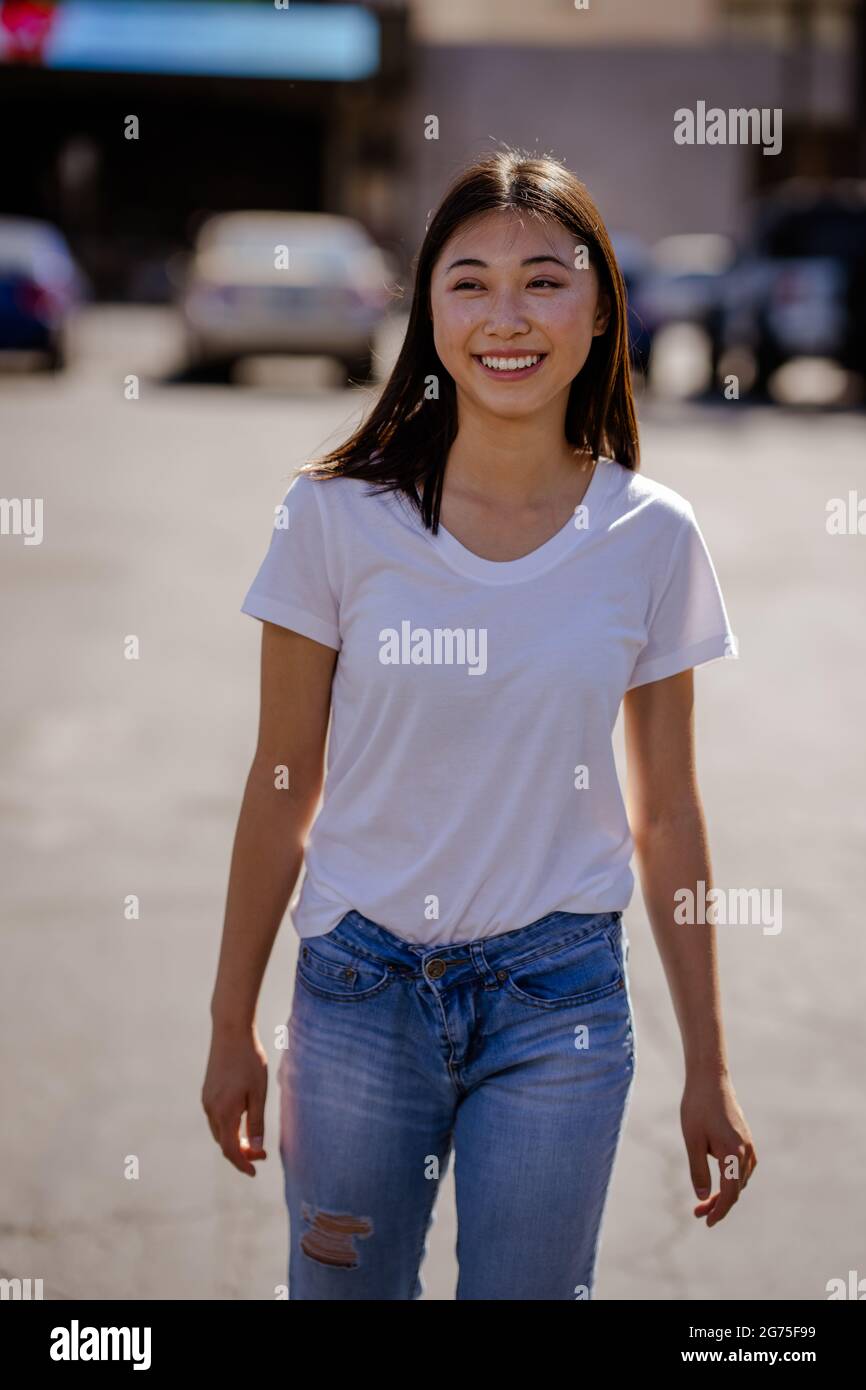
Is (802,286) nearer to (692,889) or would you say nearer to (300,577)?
(692,889)

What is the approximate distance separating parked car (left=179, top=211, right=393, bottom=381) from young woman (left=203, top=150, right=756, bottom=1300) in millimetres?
15086

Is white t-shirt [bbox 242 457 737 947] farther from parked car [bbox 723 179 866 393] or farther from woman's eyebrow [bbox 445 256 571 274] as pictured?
parked car [bbox 723 179 866 393]

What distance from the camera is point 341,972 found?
6.46 feet

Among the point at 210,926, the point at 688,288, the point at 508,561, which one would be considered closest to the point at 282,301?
the point at 688,288

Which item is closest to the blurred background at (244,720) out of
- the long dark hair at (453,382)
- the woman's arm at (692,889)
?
the long dark hair at (453,382)

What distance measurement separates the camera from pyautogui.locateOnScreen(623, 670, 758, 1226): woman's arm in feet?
6.88

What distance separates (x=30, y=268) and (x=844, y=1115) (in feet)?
52.8

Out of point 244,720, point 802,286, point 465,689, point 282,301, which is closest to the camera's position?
point 465,689

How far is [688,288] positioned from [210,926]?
2444 centimetres

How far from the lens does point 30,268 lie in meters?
18.0

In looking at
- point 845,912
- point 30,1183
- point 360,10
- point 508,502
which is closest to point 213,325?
point 845,912

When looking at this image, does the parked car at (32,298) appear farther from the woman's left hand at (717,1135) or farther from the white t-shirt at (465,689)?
the woman's left hand at (717,1135)
